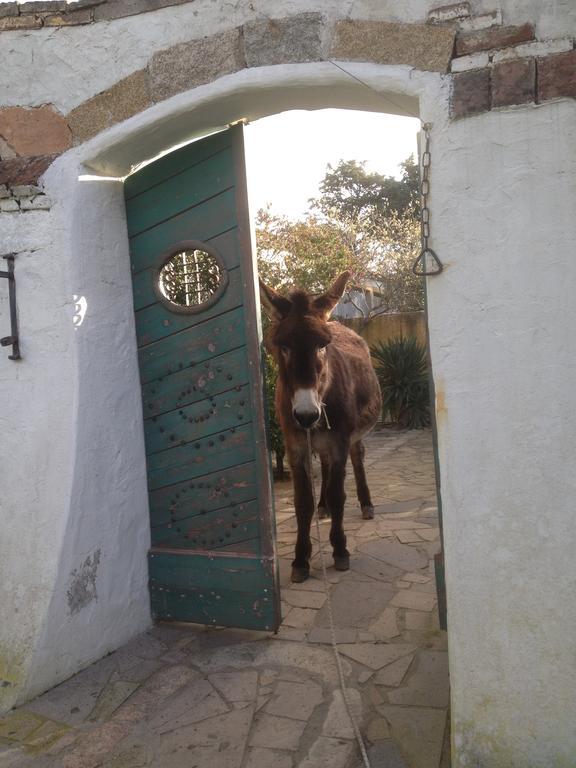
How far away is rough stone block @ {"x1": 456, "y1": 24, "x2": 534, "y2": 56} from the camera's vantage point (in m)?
2.20

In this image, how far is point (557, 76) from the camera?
2.14m

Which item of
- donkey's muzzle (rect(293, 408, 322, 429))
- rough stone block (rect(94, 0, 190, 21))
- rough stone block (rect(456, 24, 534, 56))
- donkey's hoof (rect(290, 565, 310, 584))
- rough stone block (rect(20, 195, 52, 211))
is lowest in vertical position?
donkey's hoof (rect(290, 565, 310, 584))

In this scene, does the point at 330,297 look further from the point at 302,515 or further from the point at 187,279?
the point at 302,515

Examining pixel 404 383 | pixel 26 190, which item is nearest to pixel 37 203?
pixel 26 190

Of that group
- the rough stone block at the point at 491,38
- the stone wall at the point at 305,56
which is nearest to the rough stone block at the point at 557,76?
the stone wall at the point at 305,56

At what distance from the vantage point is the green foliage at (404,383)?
11.4 metres

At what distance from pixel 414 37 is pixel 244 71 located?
749 mm

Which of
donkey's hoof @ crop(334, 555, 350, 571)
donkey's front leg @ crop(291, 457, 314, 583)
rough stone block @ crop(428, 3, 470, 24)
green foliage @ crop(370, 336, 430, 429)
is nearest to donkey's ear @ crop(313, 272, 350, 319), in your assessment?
donkey's front leg @ crop(291, 457, 314, 583)

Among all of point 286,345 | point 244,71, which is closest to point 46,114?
point 244,71

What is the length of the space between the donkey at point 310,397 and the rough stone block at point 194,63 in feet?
4.47

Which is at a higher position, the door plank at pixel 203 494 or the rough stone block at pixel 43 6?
the rough stone block at pixel 43 6

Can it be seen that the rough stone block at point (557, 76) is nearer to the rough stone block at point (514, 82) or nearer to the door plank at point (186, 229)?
the rough stone block at point (514, 82)

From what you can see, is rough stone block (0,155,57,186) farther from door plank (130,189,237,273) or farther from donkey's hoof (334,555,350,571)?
donkey's hoof (334,555,350,571)

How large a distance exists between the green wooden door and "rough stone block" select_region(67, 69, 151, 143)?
1.39 feet
